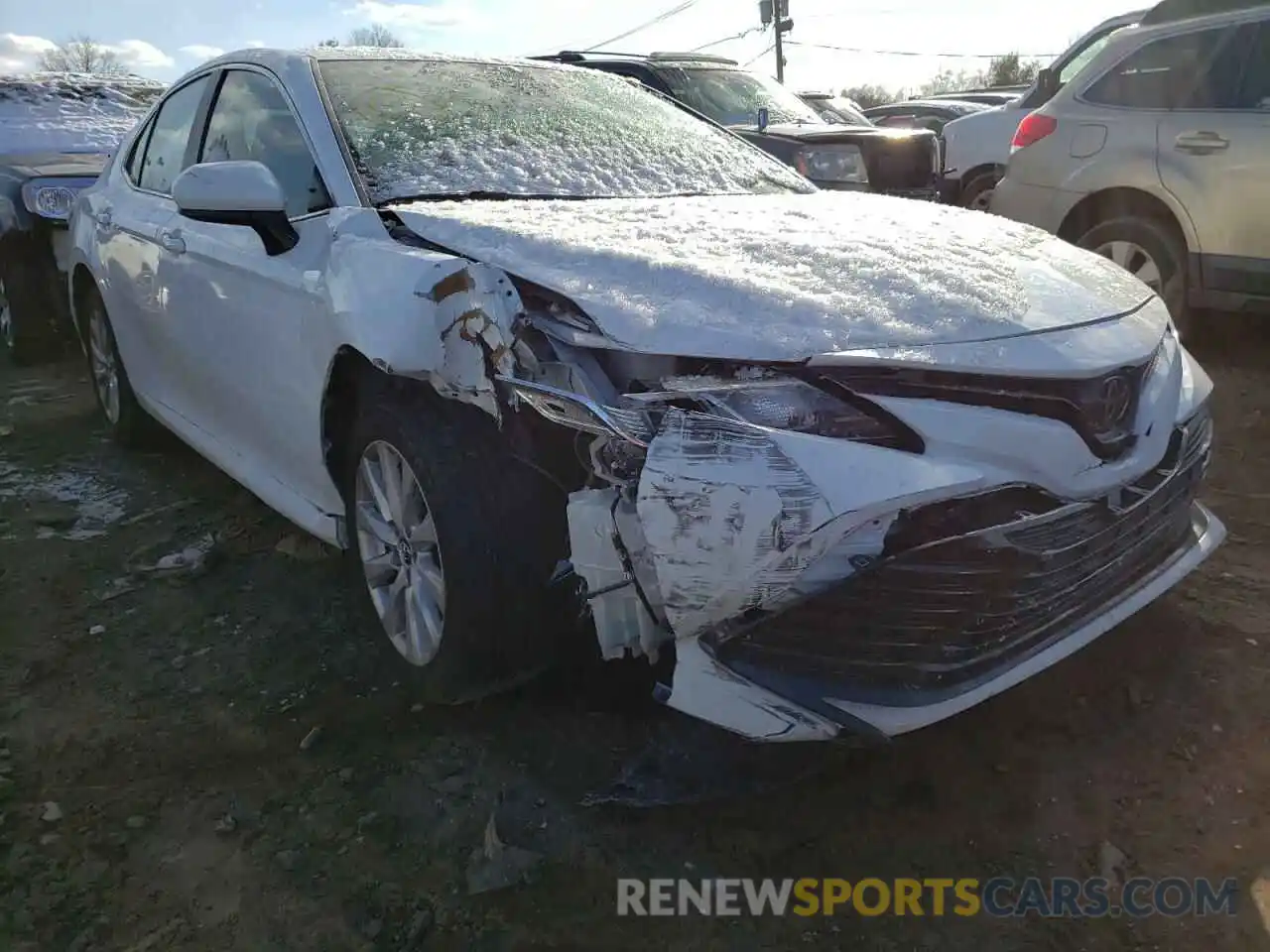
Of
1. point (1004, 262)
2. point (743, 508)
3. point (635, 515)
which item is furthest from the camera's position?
point (1004, 262)

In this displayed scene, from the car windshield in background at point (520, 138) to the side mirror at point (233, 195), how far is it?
0.25 metres

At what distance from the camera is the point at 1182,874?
1.98 meters

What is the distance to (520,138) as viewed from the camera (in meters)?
3.08

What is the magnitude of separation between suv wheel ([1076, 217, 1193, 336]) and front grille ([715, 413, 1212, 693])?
12.0 feet

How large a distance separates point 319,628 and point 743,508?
1.75 m

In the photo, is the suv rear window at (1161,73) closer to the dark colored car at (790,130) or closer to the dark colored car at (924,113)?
the dark colored car at (790,130)

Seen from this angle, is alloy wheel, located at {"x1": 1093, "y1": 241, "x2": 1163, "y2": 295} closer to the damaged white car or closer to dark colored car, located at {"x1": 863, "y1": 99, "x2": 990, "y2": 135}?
the damaged white car

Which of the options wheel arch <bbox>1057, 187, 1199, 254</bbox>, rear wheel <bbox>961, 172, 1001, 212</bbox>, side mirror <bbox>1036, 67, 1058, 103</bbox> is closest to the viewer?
wheel arch <bbox>1057, 187, 1199, 254</bbox>

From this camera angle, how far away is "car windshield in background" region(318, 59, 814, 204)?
2820mm

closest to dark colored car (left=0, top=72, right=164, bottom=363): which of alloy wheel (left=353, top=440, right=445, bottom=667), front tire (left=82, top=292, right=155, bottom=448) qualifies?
front tire (left=82, top=292, right=155, bottom=448)

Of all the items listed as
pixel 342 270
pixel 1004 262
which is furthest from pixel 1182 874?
pixel 342 270

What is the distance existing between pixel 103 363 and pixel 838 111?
22.9 ft

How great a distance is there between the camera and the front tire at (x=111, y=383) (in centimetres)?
439

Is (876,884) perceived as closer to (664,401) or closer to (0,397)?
(664,401)
